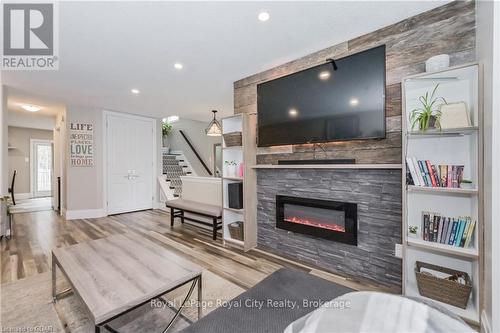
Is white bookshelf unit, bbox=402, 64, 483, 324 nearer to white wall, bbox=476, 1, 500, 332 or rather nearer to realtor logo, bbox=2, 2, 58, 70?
white wall, bbox=476, 1, 500, 332

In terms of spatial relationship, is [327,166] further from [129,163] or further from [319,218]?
[129,163]

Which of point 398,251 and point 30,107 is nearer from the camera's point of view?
point 398,251

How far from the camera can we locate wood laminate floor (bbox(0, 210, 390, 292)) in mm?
2416

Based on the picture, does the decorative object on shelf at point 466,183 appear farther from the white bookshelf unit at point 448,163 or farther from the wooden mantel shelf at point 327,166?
the wooden mantel shelf at point 327,166

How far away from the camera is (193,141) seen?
7.74 meters

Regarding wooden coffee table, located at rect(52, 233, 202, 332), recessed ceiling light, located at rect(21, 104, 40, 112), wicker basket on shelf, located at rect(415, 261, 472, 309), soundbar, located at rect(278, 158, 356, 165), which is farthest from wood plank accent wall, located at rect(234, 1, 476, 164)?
recessed ceiling light, located at rect(21, 104, 40, 112)

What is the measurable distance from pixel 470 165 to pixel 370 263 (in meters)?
1.17

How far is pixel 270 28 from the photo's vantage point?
6.89 feet

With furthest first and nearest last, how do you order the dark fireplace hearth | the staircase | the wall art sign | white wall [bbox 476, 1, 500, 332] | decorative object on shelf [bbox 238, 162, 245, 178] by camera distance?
the staircase, the wall art sign, decorative object on shelf [bbox 238, 162, 245, 178], the dark fireplace hearth, white wall [bbox 476, 1, 500, 332]

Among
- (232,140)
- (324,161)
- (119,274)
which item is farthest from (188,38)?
(119,274)

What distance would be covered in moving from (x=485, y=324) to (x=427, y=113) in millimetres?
1458

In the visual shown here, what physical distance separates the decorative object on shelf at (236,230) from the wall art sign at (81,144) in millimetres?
3646

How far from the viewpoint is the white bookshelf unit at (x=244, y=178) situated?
2973 millimetres

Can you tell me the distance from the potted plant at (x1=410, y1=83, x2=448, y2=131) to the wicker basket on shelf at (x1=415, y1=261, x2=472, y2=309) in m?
1.14
